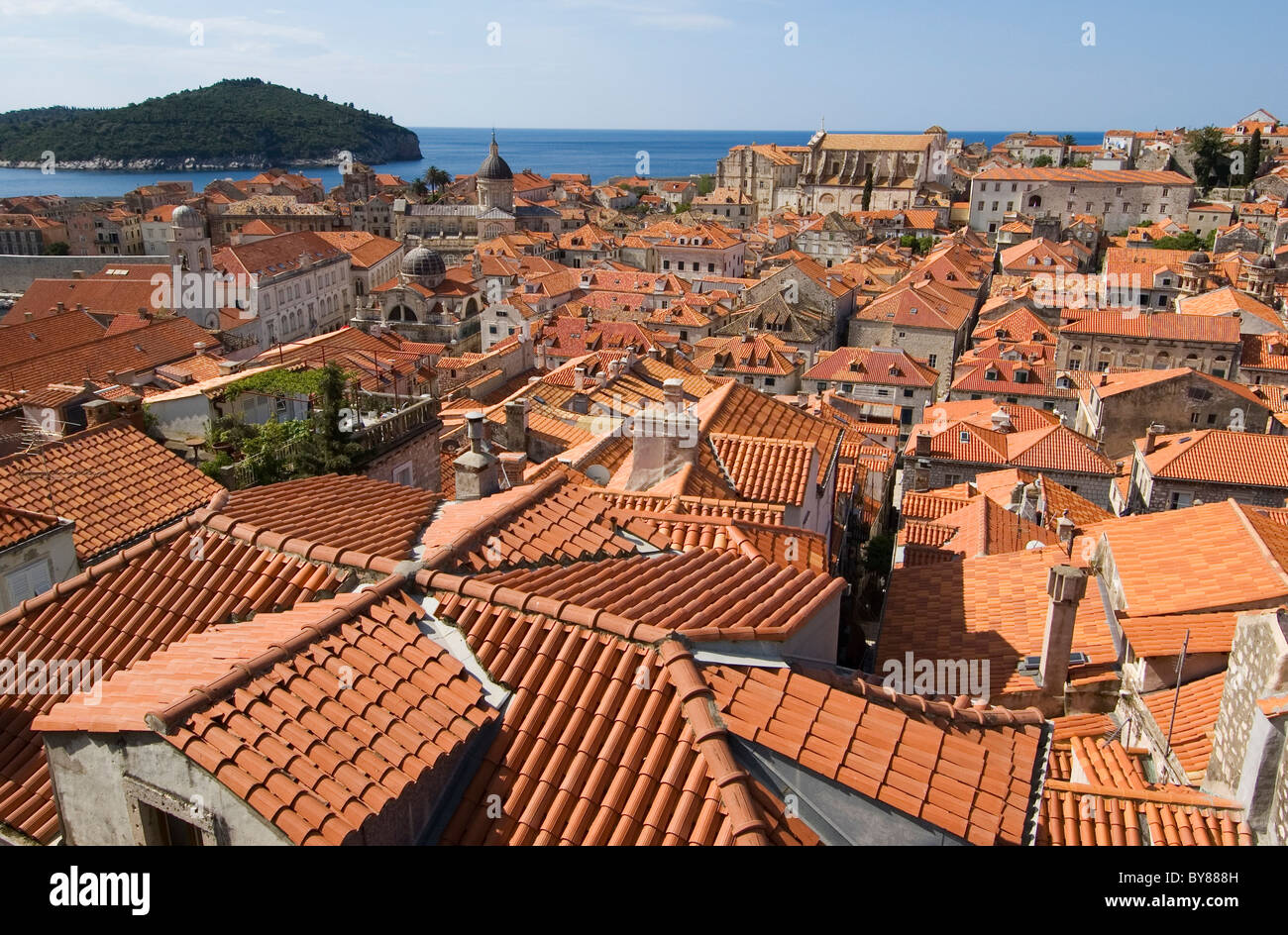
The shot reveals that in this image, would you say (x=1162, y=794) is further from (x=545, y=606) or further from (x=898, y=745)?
(x=545, y=606)

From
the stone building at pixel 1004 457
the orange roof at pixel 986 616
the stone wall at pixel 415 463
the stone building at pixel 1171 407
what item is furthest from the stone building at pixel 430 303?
the orange roof at pixel 986 616

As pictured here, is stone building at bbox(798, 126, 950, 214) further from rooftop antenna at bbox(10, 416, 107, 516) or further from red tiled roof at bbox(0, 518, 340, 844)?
red tiled roof at bbox(0, 518, 340, 844)

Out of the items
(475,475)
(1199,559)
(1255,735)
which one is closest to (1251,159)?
(1199,559)

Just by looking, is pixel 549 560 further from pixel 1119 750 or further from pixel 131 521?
pixel 131 521

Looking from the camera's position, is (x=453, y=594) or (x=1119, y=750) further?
(x=1119, y=750)
